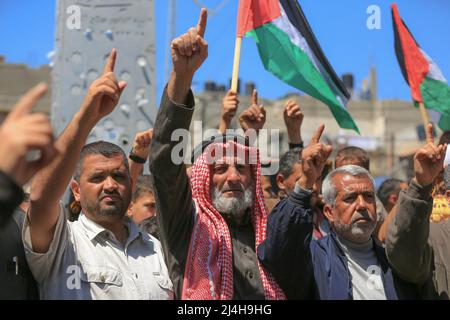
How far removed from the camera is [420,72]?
23.1 feet

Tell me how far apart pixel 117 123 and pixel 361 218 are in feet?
10.6

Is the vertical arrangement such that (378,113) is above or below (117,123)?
above

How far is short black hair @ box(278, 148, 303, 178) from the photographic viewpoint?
533 cm

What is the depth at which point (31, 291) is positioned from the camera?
3256 millimetres

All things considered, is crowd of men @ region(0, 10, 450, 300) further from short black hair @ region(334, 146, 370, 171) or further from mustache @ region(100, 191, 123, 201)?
short black hair @ region(334, 146, 370, 171)

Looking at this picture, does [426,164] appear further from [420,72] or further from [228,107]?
[420,72]

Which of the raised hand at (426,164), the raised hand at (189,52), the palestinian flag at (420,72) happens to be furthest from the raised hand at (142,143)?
the palestinian flag at (420,72)

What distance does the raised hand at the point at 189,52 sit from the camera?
3.53 m

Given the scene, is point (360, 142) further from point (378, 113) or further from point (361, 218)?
point (361, 218)

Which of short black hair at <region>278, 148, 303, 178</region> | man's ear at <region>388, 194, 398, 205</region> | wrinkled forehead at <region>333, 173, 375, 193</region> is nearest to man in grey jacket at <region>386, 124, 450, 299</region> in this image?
wrinkled forehead at <region>333, 173, 375, 193</region>

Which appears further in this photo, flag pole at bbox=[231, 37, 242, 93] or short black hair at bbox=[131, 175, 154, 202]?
short black hair at bbox=[131, 175, 154, 202]

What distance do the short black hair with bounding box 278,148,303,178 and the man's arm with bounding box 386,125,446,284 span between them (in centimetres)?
159

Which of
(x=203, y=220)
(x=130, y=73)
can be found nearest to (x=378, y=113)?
(x=130, y=73)

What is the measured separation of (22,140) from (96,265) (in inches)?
64.2
